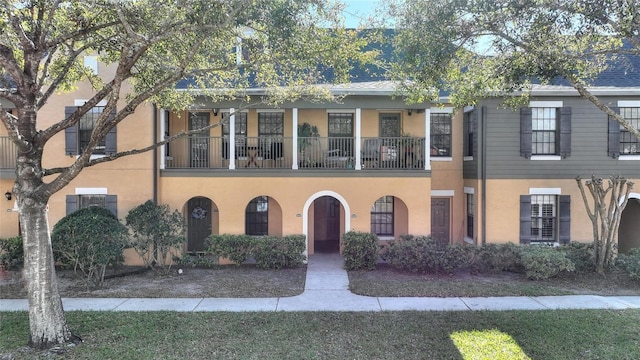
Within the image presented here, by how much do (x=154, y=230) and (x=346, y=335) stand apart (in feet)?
21.8

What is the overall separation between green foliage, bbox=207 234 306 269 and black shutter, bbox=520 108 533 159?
767 cm

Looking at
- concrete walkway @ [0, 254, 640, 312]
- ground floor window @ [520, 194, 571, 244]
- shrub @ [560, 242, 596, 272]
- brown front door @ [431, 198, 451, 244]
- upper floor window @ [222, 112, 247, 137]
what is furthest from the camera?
brown front door @ [431, 198, 451, 244]

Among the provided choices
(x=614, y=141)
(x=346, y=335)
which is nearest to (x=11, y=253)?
(x=346, y=335)

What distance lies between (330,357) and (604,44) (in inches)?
313

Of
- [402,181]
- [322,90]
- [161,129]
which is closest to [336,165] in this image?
[402,181]

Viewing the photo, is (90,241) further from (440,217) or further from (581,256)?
(581,256)

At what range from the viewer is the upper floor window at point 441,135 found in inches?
523

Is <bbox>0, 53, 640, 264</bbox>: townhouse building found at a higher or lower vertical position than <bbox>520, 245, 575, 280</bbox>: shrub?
higher

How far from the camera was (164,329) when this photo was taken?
639cm

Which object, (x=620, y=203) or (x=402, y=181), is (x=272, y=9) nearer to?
(x=402, y=181)

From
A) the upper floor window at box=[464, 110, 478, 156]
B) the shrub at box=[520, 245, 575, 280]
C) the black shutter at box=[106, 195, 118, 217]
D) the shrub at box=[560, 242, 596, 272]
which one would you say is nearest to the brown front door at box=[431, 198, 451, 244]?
the upper floor window at box=[464, 110, 478, 156]

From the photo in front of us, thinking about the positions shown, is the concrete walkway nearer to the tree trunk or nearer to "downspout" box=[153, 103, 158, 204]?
the tree trunk

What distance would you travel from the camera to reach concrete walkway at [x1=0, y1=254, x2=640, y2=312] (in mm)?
7555

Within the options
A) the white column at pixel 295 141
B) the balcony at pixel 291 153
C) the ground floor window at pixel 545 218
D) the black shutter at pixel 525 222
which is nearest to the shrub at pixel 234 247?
the balcony at pixel 291 153
